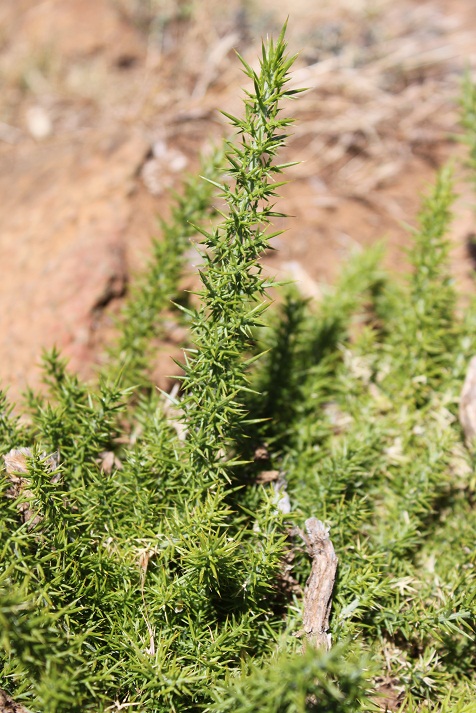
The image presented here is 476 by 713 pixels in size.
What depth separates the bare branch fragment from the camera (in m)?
1.82

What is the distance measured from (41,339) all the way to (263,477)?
4.76 ft

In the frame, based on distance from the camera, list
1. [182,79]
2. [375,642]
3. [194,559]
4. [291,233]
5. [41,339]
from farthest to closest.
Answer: [182,79] → [291,233] → [41,339] → [375,642] → [194,559]

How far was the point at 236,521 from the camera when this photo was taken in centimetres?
209

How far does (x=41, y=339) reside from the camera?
3104 millimetres

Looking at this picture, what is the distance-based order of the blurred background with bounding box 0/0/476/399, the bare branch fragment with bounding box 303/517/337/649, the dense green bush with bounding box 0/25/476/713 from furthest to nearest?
the blurred background with bounding box 0/0/476/399 → the bare branch fragment with bounding box 303/517/337/649 → the dense green bush with bounding box 0/25/476/713

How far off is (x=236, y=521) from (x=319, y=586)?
361 mm

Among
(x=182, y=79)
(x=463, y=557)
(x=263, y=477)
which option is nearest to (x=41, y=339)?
(x=263, y=477)

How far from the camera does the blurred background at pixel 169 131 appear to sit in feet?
10.9

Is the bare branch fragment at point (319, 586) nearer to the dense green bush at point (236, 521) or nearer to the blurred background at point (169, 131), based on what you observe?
the dense green bush at point (236, 521)

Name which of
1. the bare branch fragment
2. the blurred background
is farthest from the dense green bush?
the blurred background

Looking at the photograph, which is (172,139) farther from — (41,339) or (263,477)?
(263,477)

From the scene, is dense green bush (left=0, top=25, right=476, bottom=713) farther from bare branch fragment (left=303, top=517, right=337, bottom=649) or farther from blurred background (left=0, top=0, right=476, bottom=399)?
blurred background (left=0, top=0, right=476, bottom=399)

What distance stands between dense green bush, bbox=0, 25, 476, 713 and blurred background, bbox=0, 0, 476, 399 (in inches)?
25.9

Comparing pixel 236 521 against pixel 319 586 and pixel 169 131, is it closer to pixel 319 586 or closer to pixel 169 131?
pixel 319 586
